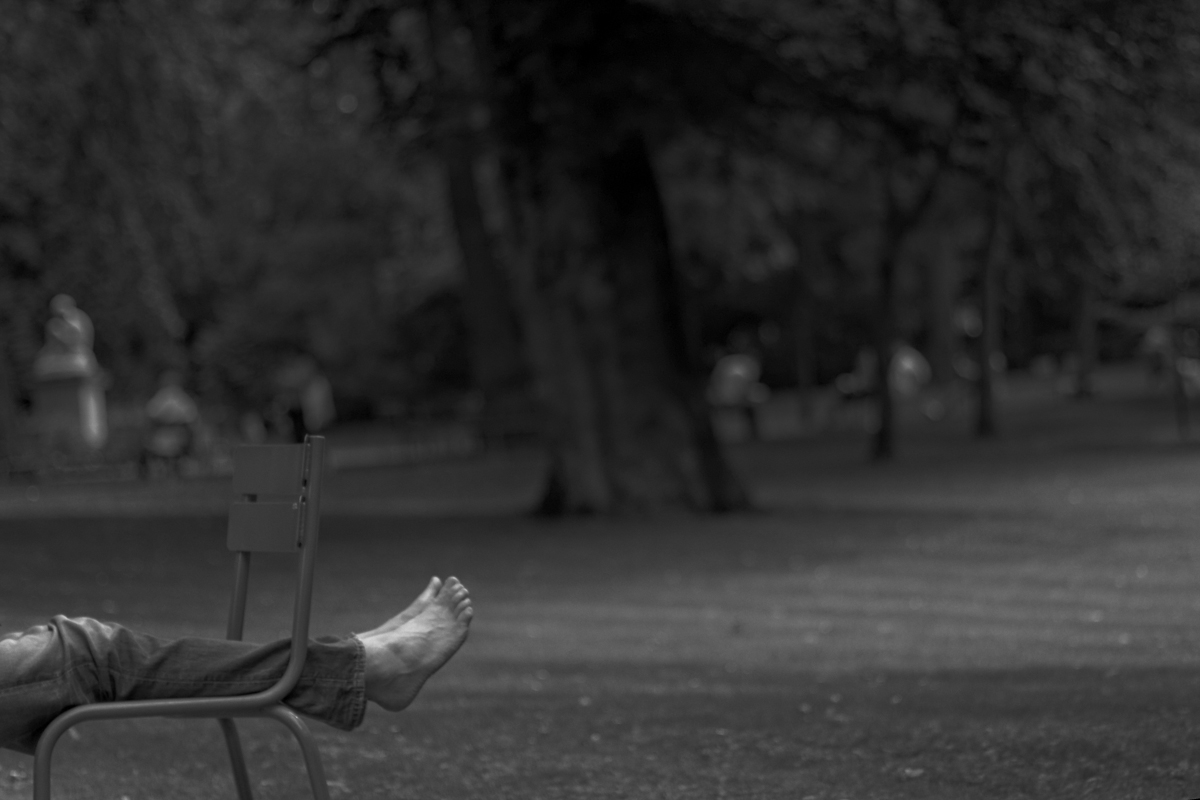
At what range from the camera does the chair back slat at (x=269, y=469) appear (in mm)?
4562

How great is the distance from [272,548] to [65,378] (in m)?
32.3

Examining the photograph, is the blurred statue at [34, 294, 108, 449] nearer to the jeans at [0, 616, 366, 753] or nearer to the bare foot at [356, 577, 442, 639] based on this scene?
the bare foot at [356, 577, 442, 639]

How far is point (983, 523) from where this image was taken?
16625 mm

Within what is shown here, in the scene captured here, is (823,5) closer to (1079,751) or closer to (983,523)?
(983,523)

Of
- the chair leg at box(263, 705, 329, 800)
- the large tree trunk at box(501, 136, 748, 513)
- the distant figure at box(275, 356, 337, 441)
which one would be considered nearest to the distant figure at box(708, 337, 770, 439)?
the distant figure at box(275, 356, 337, 441)

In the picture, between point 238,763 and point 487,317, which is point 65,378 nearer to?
point 487,317

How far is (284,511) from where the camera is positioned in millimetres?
4586

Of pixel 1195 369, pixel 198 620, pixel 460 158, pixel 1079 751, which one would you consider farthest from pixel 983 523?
pixel 1195 369

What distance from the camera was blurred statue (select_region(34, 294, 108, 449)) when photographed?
35.3 metres

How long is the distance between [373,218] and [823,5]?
30575mm

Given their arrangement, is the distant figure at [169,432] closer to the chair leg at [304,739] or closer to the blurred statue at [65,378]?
the blurred statue at [65,378]

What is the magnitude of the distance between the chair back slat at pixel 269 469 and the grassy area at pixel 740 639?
1.80 meters

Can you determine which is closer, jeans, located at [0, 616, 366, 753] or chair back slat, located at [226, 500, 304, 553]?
jeans, located at [0, 616, 366, 753]

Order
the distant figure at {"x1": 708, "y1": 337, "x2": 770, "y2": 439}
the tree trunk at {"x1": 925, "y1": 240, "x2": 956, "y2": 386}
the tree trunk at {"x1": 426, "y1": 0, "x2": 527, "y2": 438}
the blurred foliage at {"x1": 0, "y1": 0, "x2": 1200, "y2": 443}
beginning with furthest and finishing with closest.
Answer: the tree trunk at {"x1": 925, "y1": 240, "x2": 956, "y2": 386} → the distant figure at {"x1": 708, "y1": 337, "x2": 770, "y2": 439} → the tree trunk at {"x1": 426, "y1": 0, "x2": 527, "y2": 438} → the blurred foliage at {"x1": 0, "y1": 0, "x2": 1200, "y2": 443}
